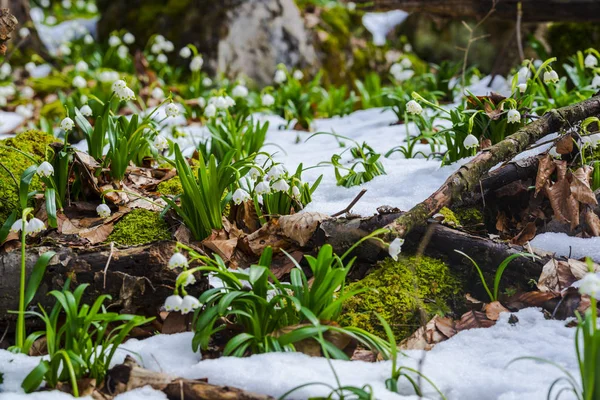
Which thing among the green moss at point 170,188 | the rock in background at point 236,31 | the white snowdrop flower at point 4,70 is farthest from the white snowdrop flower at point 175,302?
the white snowdrop flower at point 4,70

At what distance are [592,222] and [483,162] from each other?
1.59 feet

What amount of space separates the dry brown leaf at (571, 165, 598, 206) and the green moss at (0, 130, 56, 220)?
2158 millimetres

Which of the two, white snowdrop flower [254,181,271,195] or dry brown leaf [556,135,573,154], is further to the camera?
dry brown leaf [556,135,573,154]

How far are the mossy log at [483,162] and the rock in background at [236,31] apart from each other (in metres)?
4.69

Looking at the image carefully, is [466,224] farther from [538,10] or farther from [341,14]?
[341,14]

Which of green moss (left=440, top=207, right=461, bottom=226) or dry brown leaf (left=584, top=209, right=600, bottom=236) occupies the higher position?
green moss (left=440, top=207, right=461, bottom=226)

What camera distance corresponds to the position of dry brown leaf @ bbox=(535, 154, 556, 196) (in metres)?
2.64

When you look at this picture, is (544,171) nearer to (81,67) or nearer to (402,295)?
(402,295)

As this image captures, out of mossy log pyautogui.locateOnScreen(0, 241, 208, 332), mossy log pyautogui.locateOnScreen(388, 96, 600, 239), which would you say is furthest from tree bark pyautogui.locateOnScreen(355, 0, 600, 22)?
mossy log pyautogui.locateOnScreen(0, 241, 208, 332)

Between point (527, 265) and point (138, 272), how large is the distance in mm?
1396

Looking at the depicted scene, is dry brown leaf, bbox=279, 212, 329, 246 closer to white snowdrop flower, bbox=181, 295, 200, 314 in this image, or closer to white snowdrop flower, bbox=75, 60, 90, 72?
white snowdrop flower, bbox=181, 295, 200, 314

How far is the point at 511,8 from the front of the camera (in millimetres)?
5336

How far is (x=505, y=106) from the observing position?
3230mm

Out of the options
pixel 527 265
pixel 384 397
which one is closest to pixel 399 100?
pixel 527 265
